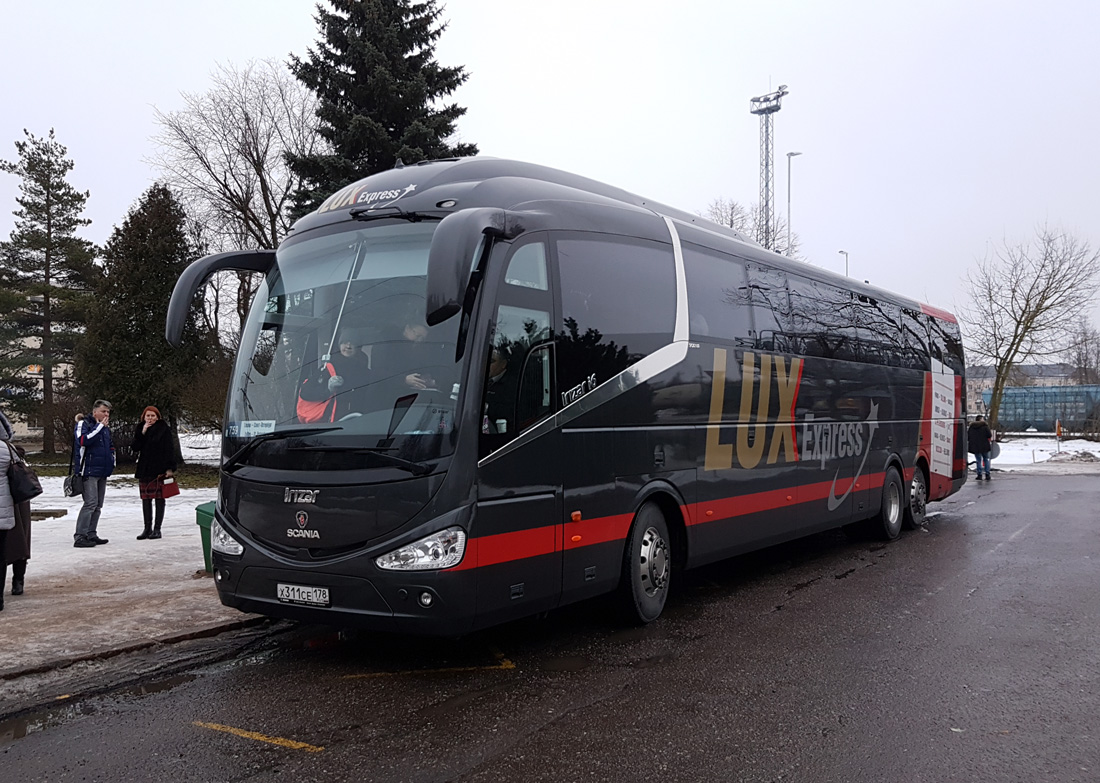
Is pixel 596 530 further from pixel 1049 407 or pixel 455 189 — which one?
pixel 1049 407

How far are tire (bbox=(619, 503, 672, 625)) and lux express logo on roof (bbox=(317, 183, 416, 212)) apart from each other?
10.3 ft

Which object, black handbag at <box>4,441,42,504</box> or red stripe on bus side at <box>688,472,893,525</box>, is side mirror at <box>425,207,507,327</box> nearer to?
red stripe on bus side at <box>688,472,893,525</box>

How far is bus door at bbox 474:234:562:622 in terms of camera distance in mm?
5816

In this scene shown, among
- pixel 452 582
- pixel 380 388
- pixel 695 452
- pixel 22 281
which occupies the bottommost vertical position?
pixel 452 582

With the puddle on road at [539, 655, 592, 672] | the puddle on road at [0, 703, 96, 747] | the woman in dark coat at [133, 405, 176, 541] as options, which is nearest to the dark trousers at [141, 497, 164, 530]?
the woman in dark coat at [133, 405, 176, 541]

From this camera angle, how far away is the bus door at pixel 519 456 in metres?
5.82

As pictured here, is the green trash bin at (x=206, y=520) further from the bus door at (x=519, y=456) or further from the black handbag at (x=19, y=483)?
the bus door at (x=519, y=456)

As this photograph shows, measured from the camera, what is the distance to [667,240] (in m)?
8.13

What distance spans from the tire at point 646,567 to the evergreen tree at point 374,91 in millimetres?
18099

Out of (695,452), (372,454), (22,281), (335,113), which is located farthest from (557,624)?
(22,281)

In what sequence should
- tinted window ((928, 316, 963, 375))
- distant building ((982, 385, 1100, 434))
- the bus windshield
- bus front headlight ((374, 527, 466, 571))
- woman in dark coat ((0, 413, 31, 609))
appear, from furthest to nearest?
distant building ((982, 385, 1100, 434)) < tinted window ((928, 316, 963, 375)) < woman in dark coat ((0, 413, 31, 609)) < the bus windshield < bus front headlight ((374, 527, 466, 571))

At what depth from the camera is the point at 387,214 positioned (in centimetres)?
645

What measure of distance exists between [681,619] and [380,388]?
11.6ft

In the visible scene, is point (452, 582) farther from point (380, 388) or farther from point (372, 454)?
point (380, 388)
